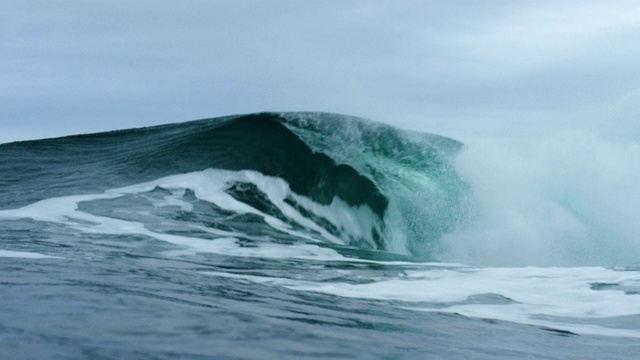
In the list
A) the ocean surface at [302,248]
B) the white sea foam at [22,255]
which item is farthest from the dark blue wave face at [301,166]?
the white sea foam at [22,255]

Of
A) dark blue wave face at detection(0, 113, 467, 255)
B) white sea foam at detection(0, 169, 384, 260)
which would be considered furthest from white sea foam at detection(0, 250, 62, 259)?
dark blue wave face at detection(0, 113, 467, 255)

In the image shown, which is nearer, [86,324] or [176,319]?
[86,324]

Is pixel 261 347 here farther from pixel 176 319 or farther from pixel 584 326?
pixel 584 326

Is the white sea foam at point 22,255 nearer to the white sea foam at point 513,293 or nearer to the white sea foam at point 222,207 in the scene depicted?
the white sea foam at point 513,293

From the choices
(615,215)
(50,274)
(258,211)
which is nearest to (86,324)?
(50,274)

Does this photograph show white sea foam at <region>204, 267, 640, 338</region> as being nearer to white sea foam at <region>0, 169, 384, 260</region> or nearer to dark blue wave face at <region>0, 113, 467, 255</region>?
white sea foam at <region>0, 169, 384, 260</region>

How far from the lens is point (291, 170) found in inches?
459

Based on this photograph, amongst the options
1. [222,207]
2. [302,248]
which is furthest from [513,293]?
[222,207]

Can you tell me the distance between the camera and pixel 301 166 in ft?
38.6

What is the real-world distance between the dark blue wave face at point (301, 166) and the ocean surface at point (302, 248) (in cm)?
4

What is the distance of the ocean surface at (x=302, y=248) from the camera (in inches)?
126

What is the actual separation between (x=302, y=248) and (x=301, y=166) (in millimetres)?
3955

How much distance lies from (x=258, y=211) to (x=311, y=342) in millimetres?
7094

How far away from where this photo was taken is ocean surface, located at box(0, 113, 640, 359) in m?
3.19
